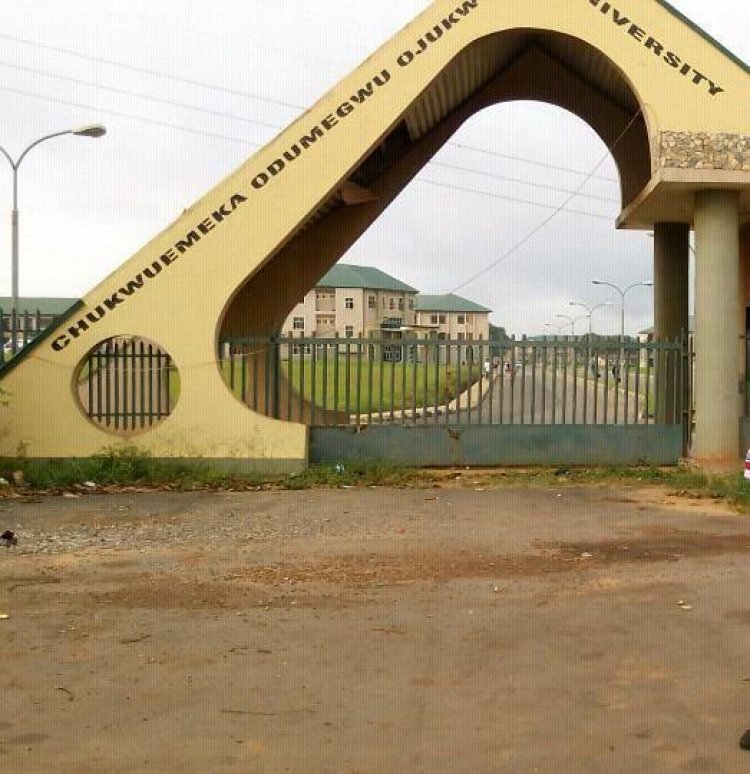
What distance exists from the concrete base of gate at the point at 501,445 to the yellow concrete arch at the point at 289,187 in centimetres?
92

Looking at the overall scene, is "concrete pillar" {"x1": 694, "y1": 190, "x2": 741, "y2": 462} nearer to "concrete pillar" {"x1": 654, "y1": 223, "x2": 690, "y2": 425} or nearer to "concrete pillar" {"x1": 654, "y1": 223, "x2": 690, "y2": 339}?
"concrete pillar" {"x1": 654, "y1": 223, "x2": 690, "y2": 425}

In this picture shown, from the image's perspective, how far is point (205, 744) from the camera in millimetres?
4121

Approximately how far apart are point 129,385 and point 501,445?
20.5 feet

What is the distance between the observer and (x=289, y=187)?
493 inches

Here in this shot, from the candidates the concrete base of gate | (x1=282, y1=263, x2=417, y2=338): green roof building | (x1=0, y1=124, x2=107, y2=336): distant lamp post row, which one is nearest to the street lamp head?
(x1=0, y1=124, x2=107, y2=336): distant lamp post row

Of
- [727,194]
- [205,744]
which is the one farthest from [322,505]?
[727,194]

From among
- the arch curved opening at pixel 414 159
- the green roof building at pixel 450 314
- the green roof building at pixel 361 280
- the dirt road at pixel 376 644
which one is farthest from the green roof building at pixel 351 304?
the dirt road at pixel 376 644

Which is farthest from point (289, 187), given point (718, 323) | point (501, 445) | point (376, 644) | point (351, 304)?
point (351, 304)

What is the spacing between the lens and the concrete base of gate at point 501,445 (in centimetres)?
1312

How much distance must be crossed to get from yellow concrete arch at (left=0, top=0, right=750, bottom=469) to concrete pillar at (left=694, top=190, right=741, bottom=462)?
456 millimetres

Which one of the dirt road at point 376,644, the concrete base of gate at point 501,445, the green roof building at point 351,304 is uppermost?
the green roof building at point 351,304

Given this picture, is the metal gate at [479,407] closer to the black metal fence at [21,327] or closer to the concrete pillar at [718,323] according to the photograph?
the concrete pillar at [718,323]

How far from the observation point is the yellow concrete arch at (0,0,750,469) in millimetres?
12398

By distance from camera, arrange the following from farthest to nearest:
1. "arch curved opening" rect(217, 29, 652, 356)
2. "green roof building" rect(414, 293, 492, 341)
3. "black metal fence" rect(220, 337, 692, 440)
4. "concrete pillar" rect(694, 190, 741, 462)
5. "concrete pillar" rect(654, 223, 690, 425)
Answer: "green roof building" rect(414, 293, 492, 341), "concrete pillar" rect(654, 223, 690, 425), "arch curved opening" rect(217, 29, 652, 356), "black metal fence" rect(220, 337, 692, 440), "concrete pillar" rect(694, 190, 741, 462)
